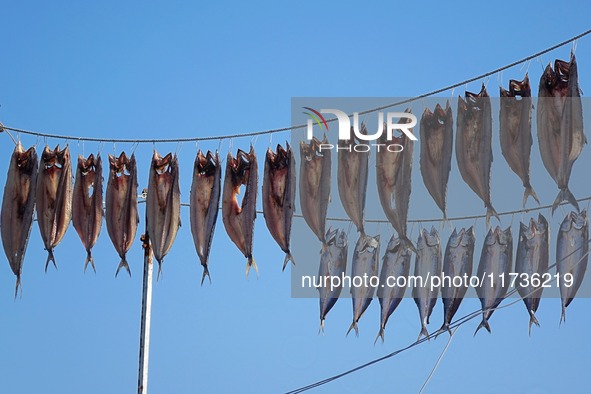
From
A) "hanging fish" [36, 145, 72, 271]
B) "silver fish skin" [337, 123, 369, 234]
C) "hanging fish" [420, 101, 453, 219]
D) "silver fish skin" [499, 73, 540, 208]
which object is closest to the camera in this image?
"silver fish skin" [499, 73, 540, 208]

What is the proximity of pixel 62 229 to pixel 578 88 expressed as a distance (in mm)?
5397

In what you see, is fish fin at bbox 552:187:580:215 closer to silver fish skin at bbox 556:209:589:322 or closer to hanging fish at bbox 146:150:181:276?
silver fish skin at bbox 556:209:589:322

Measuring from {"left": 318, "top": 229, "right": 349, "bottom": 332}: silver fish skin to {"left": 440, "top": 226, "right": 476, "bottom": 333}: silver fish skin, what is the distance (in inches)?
38.5

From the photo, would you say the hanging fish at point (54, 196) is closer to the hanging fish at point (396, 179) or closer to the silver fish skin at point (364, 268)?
the silver fish skin at point (364, 268)

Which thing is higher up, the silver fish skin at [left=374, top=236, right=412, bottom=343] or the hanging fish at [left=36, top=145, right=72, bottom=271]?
the hanging fish at [left=36, top=145, right=72, bottom=271]

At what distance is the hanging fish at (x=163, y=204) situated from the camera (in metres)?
12.9

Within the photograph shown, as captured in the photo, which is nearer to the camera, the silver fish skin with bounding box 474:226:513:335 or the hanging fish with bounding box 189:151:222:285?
the silver fish skin with bounding box 474:226:513:335

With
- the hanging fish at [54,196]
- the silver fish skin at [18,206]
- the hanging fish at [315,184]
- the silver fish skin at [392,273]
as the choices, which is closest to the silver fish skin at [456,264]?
the silver fish skin at [392,273]

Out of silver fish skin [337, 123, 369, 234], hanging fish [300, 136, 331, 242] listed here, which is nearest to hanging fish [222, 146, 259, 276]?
hanging fish [300, 136, 331, 242]

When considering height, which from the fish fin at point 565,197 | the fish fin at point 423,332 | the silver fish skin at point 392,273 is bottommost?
the fish fin at point 423,332

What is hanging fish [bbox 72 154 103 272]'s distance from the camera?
526 inches

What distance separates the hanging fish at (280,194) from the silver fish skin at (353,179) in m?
0.49

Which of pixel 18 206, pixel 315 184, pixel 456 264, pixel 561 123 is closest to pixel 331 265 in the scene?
pixel 315 184

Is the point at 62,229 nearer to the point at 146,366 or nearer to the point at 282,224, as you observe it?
the point at 146,366
